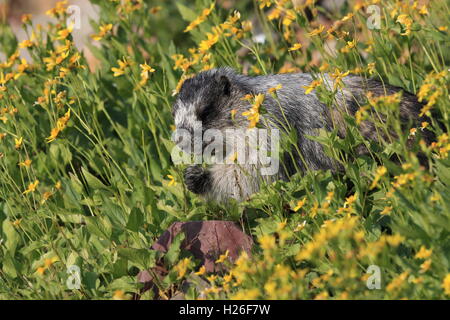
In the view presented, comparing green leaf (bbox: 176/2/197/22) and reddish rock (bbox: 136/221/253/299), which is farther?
green leaf (bbox: 176/2/197/22)

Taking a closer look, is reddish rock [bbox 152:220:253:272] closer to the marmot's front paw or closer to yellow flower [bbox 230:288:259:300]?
the marmot's front paw

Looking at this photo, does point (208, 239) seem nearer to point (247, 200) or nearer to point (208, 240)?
point (208, 240)

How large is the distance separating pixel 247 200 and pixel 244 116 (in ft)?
2.36

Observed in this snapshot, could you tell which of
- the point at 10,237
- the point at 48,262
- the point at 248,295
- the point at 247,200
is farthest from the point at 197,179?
the point at 248,295

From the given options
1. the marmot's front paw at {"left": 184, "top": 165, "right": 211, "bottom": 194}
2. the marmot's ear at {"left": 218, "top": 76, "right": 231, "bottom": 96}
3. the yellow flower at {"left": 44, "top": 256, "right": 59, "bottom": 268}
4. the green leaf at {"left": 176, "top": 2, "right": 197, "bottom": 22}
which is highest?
the green leaf at {"left": 176, "top": 2, "right": 197, "bottom": 22}

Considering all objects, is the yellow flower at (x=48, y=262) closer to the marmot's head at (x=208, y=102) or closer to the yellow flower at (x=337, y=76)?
the marmot's head at (x=208, y=102)

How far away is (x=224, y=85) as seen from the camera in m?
5.02

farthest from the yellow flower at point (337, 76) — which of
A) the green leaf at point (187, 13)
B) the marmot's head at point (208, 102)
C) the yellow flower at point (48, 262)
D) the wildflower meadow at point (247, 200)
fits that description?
the green leaf at point (187, 13)

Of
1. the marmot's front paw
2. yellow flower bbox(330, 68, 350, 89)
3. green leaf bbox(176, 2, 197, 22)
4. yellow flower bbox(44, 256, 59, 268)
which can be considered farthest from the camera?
green leaf bbox(176, 2, 197, 22)

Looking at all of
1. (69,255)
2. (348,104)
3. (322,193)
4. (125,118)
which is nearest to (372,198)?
(322,193)

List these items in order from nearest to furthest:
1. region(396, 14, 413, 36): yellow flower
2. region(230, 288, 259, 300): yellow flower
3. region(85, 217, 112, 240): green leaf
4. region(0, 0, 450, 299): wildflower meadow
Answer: region(230, 288, 259, 300): yellow flower → region(0, 0, 450, 299): wildflower meadow → region(396, 14, 413, 36): yellow flower → region(85, 217, 112, 240): green leaf

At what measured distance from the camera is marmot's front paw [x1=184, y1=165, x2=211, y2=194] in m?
4.98

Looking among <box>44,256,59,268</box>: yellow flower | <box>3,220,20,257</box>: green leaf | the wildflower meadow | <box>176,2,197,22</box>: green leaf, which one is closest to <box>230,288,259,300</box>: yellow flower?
the wildflower meadow
